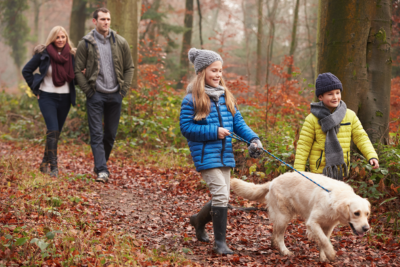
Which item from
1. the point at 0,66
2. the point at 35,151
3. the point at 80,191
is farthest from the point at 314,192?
the point at 0,66

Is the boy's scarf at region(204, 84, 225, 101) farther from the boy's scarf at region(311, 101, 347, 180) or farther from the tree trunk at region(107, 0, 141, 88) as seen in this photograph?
the tree trunk at region(107, 0, 141, 88)

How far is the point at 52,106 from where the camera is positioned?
6332 mm

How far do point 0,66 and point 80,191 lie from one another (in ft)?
182

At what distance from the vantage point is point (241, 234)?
4.62m

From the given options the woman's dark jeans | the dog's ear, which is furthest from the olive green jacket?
the dog's ear

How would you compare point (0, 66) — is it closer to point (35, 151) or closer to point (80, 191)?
point (35, 151)

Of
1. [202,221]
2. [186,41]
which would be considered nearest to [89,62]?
[202,221]

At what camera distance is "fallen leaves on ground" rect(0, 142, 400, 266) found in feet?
11.3

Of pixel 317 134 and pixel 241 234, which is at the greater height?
pixel 317 134

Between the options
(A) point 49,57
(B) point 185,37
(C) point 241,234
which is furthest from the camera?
(B) point 185,37

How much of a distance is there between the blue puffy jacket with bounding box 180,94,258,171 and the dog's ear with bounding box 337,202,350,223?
1165 mm

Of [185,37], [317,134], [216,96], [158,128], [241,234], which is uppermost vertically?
[185,37]

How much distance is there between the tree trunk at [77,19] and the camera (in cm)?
1778

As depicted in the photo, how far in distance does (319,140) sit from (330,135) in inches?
5.8
